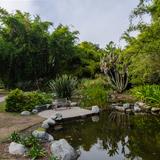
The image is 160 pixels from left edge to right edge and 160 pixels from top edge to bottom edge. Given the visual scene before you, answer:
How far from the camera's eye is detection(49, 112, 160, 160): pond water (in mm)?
7195

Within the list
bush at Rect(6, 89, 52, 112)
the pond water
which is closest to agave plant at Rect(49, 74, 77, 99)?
bush at Rect(6, 89, 52, 112)

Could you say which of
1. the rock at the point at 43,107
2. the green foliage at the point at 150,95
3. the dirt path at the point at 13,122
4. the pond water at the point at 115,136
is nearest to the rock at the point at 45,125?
the pond water at the point at 115,136

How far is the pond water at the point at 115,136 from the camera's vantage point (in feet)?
23.6

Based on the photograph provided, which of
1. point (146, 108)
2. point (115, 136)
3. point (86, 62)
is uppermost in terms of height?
point (86, 62)

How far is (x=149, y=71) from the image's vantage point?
14906 millimetres

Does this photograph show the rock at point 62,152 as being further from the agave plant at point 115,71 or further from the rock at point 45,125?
the agave plant at point 115,71

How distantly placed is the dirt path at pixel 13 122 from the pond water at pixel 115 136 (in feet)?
2.70

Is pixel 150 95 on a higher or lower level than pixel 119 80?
lower

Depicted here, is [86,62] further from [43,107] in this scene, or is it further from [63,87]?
[43,107]

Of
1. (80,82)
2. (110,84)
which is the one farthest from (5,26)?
(110,84)

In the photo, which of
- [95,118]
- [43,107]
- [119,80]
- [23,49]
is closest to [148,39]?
[95,118]

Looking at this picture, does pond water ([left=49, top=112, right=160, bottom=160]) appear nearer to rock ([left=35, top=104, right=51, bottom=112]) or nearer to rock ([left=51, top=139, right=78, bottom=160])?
rock ([left=51, top=139, right=78, bottom=160])

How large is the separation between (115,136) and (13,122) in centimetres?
331

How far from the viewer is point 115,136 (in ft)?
29.2
